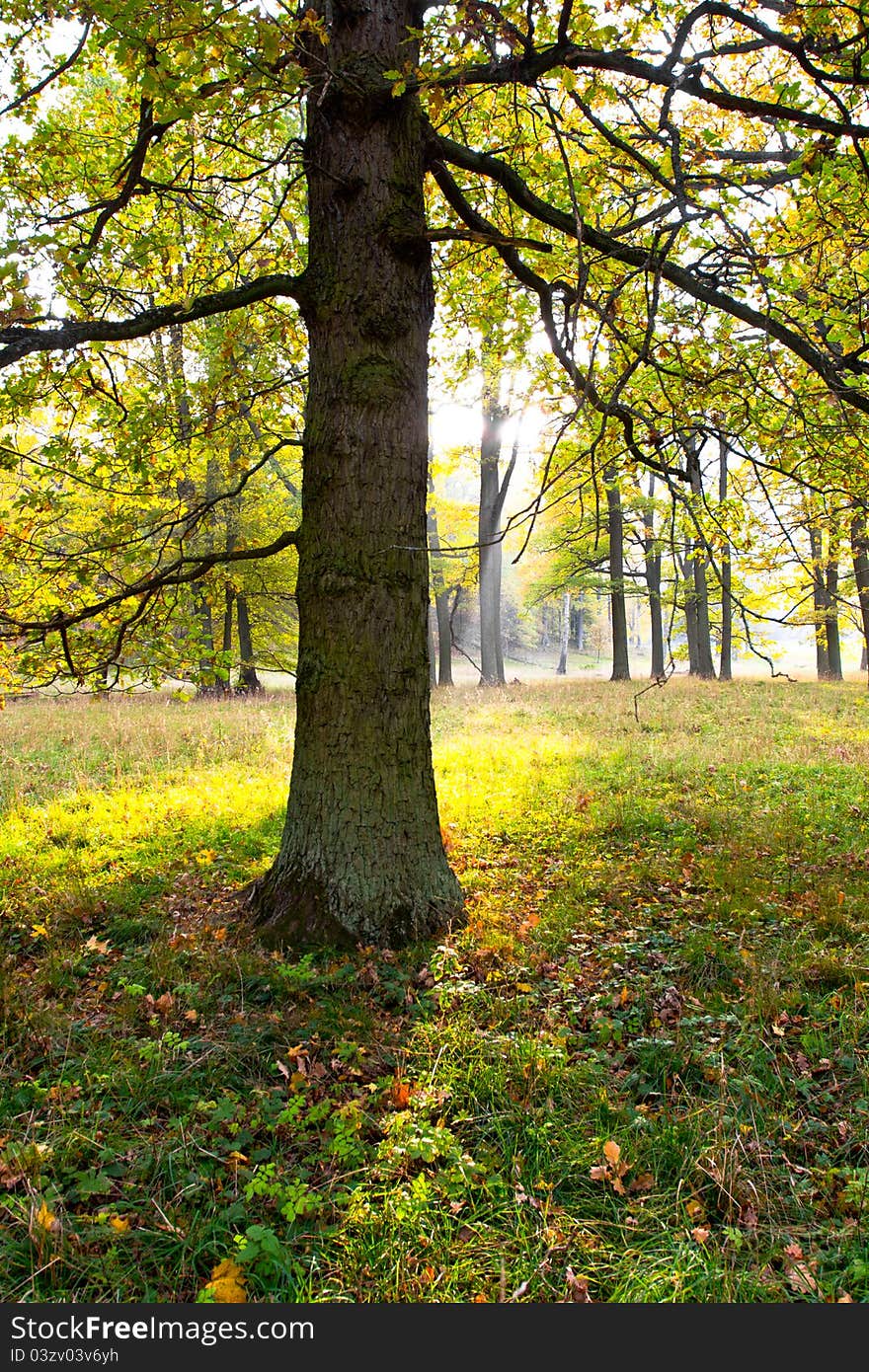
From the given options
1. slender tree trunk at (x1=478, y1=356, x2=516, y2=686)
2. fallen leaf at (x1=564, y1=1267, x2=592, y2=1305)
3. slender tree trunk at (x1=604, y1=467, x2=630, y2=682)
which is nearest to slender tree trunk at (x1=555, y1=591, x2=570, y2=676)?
slender tree trunk at (x1=604, y1=467, x2=630, y2=682)

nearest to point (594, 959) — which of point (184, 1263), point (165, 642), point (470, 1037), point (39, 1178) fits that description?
point (470, 1037)

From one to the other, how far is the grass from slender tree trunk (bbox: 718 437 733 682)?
1.82 meters

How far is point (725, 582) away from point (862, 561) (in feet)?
42.7

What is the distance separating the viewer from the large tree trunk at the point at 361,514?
4.12 metres

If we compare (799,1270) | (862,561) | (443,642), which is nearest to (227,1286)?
(799,1270)

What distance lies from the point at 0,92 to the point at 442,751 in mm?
7627

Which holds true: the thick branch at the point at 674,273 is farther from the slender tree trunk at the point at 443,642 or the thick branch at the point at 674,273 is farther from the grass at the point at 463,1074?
the slender tree trunk at the point at 443,642

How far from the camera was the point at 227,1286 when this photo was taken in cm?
209

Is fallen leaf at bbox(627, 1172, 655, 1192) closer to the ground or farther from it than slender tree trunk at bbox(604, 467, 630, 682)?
closer to the ground

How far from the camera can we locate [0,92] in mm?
5098

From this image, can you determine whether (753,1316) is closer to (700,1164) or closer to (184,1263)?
(700,1164)

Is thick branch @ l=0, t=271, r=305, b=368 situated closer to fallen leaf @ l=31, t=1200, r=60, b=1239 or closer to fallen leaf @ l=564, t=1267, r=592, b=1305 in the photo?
fallen leaf @ l=31, t=1200, r=60, b=1239

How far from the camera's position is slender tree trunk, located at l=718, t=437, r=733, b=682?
387cm

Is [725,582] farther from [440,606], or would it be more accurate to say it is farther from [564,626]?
[564,626]
